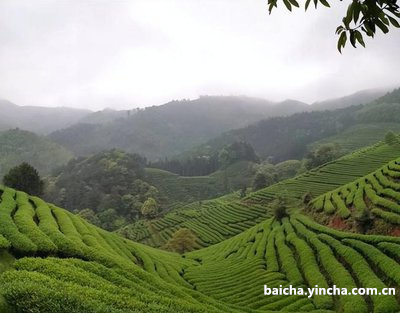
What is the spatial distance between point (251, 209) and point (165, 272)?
5444cm

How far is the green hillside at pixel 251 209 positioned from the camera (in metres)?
76.3

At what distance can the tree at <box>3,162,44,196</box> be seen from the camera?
54.5 metres

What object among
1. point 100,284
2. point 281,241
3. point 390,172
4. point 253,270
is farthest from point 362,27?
point 390,172

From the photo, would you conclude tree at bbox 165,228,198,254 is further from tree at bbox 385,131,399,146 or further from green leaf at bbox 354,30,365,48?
green leaf at bbox 354,30,365,48

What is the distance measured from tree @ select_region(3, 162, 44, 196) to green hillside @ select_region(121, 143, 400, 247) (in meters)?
33.2

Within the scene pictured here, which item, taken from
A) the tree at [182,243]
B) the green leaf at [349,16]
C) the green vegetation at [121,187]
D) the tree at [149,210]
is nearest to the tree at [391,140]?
the tree at [182,243]

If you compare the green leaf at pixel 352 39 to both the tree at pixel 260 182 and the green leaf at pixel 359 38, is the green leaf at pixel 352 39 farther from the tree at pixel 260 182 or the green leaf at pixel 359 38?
the tree at pixel 260 182

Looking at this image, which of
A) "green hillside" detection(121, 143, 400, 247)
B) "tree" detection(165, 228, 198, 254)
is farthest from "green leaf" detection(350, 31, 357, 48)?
"green hillside" detection(121, 143, 400, 247)

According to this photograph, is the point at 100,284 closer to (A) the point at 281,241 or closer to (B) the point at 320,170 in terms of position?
(A) the point at 281,241

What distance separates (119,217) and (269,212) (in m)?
65.1

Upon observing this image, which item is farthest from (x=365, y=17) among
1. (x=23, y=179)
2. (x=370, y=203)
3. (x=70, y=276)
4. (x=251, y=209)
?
(x=251, y=209)

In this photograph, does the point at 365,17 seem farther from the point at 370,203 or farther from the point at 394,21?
the point at 370,203

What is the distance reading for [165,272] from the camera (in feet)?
101

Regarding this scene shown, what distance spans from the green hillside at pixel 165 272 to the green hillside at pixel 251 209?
3366 cm
